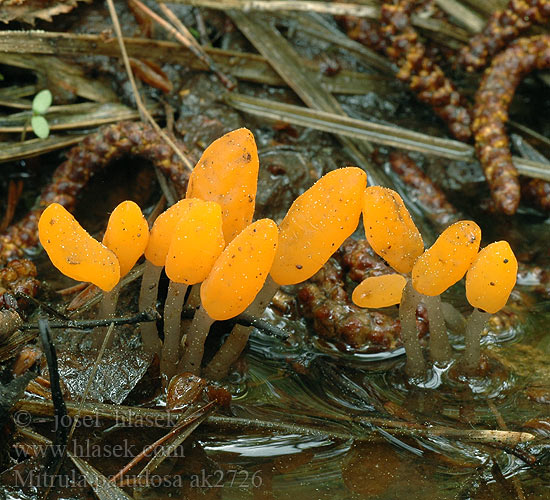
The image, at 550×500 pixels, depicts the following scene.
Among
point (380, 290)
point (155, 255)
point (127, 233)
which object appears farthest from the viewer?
point (380, 290)

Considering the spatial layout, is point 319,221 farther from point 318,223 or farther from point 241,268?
point 241,268

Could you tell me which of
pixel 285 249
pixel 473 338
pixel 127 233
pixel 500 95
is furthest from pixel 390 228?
pixel 500 95

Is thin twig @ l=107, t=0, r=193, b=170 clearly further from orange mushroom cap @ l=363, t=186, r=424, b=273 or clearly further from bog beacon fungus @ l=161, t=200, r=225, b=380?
orange mushroom cap @ l=363, t=186, r=424, b=273

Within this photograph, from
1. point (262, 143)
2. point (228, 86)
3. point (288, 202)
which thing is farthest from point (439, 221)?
point (228, 86)

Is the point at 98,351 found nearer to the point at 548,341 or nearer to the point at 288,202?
the point at 288,202

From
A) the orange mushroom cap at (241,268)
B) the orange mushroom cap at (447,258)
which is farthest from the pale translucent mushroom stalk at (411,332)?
the orange mushroom cap at (241,268)

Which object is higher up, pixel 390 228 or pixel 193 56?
pixel 193 56
